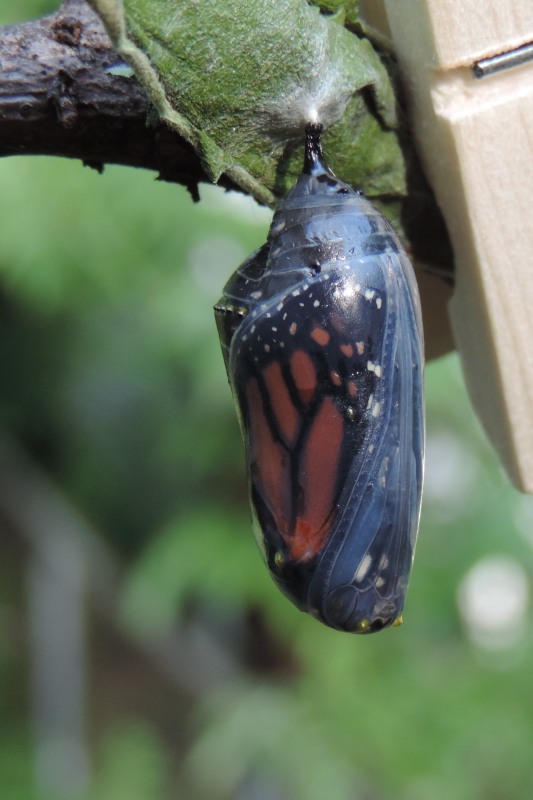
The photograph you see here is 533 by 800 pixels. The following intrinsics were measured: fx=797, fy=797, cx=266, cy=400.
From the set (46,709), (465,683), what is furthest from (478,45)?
(46,709)

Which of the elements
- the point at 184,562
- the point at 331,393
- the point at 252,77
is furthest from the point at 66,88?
the point at 184,562

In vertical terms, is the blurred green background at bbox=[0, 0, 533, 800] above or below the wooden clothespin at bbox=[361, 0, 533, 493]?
below

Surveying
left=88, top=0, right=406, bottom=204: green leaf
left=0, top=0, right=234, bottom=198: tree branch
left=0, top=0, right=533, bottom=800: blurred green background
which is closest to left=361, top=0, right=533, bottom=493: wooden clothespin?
left=88, top=0, right=406, bottom=204: green leaf

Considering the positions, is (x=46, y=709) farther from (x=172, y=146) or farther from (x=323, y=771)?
(x=172, y=146)

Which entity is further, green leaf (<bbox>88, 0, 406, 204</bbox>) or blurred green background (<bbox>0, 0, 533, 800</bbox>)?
blurred green background (<bbox>0, 0, 533, 800</bbox>)

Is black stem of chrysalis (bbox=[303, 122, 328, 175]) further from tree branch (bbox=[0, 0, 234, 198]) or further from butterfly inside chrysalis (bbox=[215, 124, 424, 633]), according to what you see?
tree branch (bbox=[0, 0, 234, 198])
